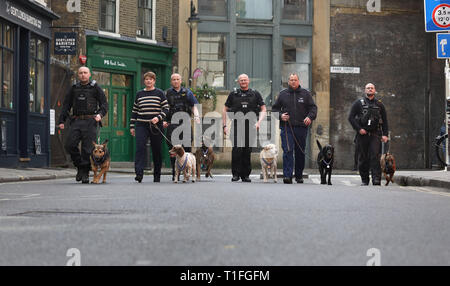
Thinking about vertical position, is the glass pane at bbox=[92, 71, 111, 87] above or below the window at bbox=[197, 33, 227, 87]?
below

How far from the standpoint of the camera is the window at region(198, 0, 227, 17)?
31.3 metres

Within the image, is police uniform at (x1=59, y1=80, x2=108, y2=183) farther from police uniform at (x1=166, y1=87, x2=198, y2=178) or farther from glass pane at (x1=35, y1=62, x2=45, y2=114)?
glass pane at (x1=35, y1=62, x2=45, y2=114)

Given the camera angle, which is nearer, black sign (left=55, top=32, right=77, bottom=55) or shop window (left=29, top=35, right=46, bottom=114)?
shop window (left=29, top=35, right=46, bottom=114)

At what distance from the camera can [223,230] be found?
6.55 m

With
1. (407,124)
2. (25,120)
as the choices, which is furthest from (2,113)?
(407,124)

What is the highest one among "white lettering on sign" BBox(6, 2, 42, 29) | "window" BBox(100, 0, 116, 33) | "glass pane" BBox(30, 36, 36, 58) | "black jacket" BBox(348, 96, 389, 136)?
"window" BBox(100, 0, 116, 33)

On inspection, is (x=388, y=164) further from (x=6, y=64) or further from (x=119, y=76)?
(x=119, y=76)

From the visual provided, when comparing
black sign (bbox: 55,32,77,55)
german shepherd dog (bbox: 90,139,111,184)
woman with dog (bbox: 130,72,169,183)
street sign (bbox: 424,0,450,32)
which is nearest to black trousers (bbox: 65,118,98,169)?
german shepherd dog (bbox: 90,139,111,184)

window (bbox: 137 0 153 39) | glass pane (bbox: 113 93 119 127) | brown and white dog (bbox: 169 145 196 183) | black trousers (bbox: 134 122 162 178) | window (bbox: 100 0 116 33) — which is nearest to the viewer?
brown and white dog (bbox: 169 145 196 183)

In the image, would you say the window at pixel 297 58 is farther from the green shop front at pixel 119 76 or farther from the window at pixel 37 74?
the window at pixel 37 74

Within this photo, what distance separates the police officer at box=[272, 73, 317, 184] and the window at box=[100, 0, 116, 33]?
13403 mm

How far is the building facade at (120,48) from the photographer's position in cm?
2745

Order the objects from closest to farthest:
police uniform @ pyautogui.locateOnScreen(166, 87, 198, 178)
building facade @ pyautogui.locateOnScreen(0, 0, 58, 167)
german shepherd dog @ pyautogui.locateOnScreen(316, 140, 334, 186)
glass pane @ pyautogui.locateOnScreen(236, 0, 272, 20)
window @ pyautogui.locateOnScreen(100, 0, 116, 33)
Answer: german shepherd dog @ pyautogui.locateOnScreen(316, 140, 334, 186) < police uniform @ pyautogui.locateOnScreen(166, 87, 198, 178) < building facade @ pyautogui.locateOnScreen(0, 0, 58, 167) < window @ pyautogui.locateOnScreen(100, 0, 116, 33) < glass pane @ pyautogui.locateOnScreen(236, 0, 272, 20)
